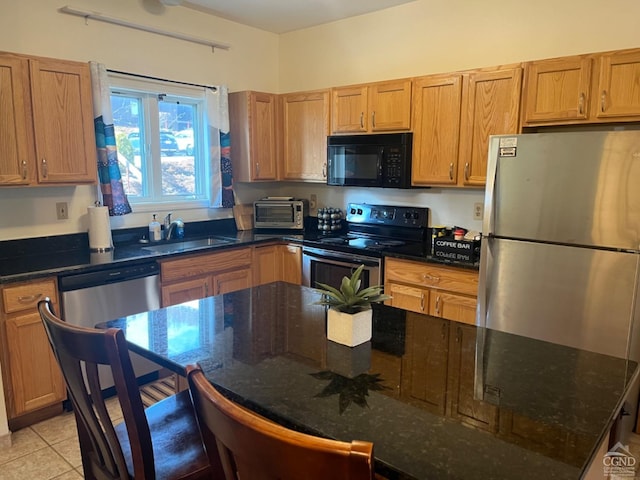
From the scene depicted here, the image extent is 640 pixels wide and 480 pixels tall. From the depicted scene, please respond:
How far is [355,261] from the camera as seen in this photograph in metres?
3.45

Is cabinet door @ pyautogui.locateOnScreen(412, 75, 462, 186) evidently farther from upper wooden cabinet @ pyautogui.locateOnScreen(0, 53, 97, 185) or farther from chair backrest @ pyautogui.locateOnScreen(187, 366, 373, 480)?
chair backrest @ pyautogui.locateOnScreen(187, 366, 373, 480)

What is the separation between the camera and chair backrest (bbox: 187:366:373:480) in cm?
66

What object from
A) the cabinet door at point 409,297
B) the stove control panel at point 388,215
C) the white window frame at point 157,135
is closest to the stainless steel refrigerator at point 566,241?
Result: the cabinet door at point 409,297

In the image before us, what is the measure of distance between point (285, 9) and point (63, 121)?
2008 mm

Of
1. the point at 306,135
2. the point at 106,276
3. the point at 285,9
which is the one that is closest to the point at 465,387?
the point at 106,276

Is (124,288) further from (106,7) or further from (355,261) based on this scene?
(106,7)

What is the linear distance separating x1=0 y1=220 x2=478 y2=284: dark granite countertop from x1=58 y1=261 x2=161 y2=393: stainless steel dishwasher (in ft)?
0.18

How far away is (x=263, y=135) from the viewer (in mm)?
4125

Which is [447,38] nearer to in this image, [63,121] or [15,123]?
[63,121]

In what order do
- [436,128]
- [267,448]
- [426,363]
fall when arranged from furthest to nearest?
[436,128]
[426,363]
[267,448]

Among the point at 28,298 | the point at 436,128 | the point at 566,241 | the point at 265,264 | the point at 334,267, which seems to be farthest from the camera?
the point at 265,264

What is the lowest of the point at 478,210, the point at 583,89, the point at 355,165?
the point at 478,210

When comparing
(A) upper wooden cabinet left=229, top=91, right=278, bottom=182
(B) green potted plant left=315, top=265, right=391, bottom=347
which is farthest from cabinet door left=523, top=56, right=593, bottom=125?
(A) upper wooden cabinet left=229, top=91, right=278, bottom=182

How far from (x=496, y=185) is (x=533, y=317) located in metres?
0.78
